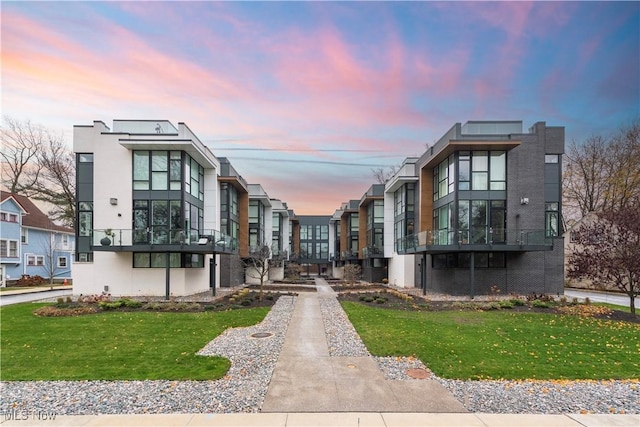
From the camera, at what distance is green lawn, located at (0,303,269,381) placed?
6.97 metres

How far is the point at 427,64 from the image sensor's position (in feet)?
48.3

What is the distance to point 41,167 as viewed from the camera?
110 feet

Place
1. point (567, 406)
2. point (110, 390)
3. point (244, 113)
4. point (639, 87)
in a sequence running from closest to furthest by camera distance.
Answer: point (567, 406)
point (110, 390)
point (639, 87)
point (244, 113)

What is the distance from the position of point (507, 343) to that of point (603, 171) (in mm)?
32870

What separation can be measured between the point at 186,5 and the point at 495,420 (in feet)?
43.2

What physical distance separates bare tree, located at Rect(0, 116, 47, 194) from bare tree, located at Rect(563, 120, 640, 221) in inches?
1916

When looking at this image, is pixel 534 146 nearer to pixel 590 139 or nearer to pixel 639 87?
pixel 639 87

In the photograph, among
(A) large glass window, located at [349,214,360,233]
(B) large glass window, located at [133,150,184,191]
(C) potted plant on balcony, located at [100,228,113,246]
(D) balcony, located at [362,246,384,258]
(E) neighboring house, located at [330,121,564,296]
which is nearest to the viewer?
(C) potted plant on balcony, located at [100,228,113,246]

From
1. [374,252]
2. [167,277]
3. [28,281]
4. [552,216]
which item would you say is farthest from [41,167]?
[552,216]

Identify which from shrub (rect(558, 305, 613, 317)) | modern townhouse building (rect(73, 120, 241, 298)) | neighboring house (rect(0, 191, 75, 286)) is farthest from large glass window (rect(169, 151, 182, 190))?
shrub (rect(558, 305, 613, 317))

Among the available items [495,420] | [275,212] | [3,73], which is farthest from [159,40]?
[275,212]

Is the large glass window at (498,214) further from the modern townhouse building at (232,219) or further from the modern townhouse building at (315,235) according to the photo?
the modern townhouse building at (315,235)

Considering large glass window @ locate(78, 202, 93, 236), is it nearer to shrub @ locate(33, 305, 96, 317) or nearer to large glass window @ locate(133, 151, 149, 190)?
large glass window @ locate(133, 151, 149, 190)

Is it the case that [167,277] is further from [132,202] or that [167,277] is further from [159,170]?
[159,170]
